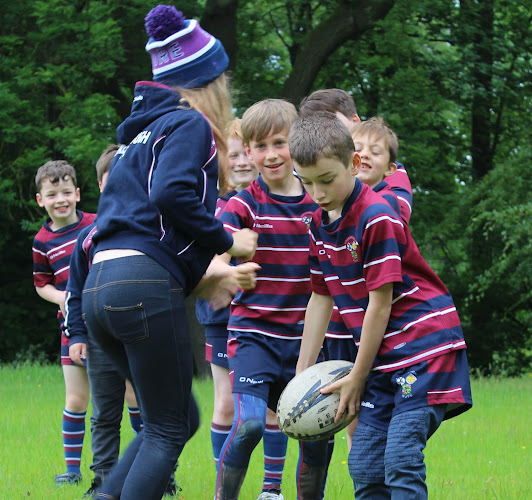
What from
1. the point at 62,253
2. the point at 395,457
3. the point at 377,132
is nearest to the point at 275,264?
the point at 377,132

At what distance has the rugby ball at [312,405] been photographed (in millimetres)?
3873

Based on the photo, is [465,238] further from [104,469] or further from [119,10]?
[104,469]

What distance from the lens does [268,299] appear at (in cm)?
491

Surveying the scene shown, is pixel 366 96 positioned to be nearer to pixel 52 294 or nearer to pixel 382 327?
pixel 52 294

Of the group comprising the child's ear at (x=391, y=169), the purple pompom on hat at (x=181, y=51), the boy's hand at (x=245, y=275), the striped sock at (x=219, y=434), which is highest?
the purple pompom on hat at (x=181, y=51)

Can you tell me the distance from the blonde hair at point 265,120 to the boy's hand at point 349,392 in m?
1.82

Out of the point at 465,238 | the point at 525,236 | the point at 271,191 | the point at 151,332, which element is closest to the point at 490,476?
the point at 271,191

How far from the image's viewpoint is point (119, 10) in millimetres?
14438

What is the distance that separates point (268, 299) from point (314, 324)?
0.72 meters

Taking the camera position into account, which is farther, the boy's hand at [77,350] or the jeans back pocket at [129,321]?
the boy's hand at [77,350]

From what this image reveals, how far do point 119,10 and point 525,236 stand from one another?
787 cm

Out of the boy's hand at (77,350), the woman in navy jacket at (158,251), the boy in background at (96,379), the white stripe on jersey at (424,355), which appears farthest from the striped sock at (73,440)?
the white stripe on jersey at (424,355)

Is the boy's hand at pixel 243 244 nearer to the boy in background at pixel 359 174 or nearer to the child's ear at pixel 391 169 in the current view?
the boy in background at pixel 359 174

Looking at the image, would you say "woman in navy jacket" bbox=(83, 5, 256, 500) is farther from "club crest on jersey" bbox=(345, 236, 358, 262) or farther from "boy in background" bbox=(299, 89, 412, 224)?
"boy in background" bbox=(299, 89, 412, 224)
